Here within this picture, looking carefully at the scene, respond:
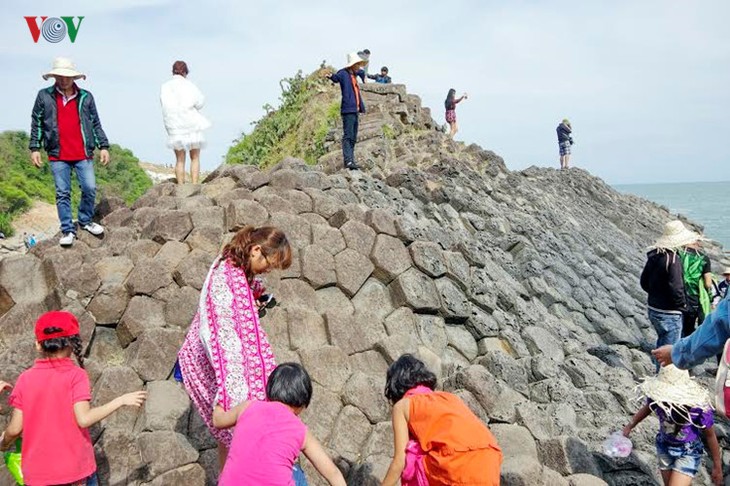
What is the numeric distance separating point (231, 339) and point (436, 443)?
122 cm

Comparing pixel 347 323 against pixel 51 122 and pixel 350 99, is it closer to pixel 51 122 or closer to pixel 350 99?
pixel 51 122

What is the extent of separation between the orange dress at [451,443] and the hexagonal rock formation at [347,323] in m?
1.01

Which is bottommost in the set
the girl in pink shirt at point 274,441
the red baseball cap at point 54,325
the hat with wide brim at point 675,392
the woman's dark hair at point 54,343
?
the hat with wide brim at point 675,392

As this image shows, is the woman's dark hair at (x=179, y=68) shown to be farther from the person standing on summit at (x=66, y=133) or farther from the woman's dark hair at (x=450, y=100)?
the woman's dark hair at (x=450, y=100)

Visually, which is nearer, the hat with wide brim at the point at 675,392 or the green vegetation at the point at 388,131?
the hat with wide brim at the point at 675,392

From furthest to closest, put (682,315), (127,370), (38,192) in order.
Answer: (38,192) → (682,315) → (127,370)

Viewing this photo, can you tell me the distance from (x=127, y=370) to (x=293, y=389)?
2257 millimetres

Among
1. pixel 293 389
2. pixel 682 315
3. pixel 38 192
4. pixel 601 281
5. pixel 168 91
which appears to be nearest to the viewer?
pixel 293 389

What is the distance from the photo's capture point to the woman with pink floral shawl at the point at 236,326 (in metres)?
3.54

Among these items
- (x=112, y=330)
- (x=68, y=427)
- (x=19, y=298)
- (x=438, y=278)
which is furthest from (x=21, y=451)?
(x=438, y=278)

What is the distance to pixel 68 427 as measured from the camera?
139 inches

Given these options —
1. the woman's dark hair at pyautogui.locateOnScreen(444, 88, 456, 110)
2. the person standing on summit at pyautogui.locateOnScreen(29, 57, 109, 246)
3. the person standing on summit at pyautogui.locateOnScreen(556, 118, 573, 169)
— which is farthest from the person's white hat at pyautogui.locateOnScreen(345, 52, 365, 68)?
the person standing on summit at pyautogui.locateOnScreen(556, 118, 573, 169)

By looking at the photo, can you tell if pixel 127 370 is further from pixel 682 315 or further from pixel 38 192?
pixel 38 192

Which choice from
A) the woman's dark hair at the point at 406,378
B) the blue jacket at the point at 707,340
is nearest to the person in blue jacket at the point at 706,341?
the blue jacket at the point at 707,340
